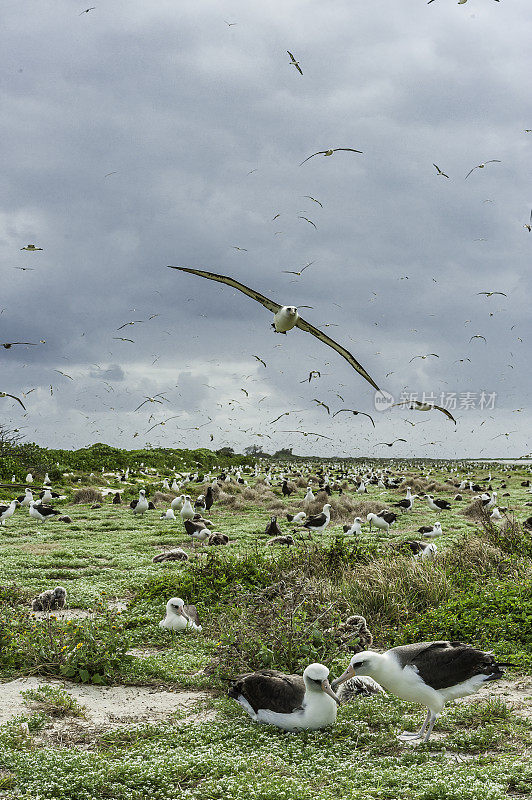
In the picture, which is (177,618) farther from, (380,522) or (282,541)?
(380,522)

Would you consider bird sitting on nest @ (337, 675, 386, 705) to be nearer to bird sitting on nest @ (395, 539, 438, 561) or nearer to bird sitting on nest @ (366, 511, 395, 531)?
bird sitting on nest @ (395, 539, 438, 561)

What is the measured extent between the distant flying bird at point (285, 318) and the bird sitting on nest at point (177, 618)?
541 cm

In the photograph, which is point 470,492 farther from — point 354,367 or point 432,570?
point 354,367

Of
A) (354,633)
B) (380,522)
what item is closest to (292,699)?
(354,633)

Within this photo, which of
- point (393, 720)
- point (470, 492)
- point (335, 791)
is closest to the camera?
point (335, 791)

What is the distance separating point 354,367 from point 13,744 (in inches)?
190

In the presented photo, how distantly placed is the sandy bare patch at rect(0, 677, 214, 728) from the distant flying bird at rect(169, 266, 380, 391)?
4319mm

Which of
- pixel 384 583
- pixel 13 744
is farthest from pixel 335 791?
pixel 384 583

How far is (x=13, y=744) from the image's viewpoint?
20.4 feet

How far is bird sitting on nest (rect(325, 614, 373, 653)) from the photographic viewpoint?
8961 mm

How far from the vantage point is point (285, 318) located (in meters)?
6.21

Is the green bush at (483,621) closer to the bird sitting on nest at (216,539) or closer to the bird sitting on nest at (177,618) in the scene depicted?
the bird sitting on nest at (177,618)

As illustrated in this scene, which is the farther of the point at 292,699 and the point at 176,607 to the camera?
the point at 176,607

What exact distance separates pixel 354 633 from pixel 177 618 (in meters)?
2.86
